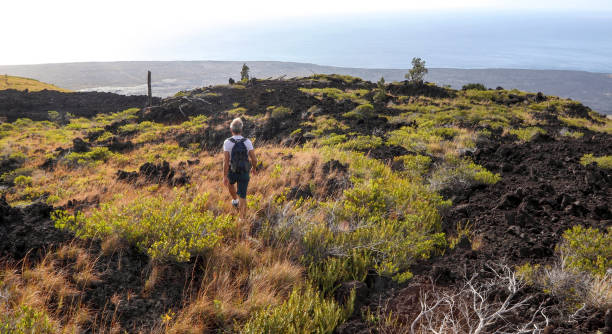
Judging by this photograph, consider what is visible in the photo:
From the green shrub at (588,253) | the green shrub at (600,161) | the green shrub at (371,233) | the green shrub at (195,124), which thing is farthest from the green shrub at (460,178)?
the green shrub at (195,124)

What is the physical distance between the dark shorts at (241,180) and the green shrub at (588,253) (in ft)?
13.0

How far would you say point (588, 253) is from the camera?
10.1ft

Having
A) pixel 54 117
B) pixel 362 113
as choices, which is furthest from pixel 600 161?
pixel 54 117

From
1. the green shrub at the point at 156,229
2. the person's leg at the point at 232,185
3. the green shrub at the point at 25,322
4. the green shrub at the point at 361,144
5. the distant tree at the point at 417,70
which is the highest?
the distant tree at the point at 417,70

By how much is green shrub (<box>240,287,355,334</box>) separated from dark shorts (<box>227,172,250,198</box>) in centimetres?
225

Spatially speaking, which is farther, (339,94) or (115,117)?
(339,94)

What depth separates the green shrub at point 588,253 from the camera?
2.82m

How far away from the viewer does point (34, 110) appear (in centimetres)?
2117

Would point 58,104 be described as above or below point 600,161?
above

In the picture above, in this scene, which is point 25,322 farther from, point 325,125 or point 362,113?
point 362,113

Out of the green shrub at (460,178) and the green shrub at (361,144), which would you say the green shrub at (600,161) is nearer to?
the green shrub at (460,178)

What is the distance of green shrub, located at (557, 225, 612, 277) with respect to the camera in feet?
9.25

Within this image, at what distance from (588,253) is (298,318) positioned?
10.6 ft

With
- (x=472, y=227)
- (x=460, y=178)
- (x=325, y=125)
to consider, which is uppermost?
(x=325, y=125)
